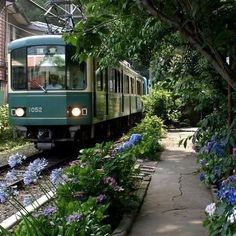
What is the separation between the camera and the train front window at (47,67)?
13.1 m

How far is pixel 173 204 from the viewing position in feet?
22.9

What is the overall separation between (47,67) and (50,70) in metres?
0.11

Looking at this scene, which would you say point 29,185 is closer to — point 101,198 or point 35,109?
point 101,198

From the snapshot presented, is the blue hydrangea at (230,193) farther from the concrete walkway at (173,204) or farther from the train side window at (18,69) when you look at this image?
the train side window at (18,69)

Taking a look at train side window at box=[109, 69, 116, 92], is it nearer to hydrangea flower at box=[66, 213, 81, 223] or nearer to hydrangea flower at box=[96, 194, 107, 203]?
hydrangea flower at box=[96, 194, 107, 203]

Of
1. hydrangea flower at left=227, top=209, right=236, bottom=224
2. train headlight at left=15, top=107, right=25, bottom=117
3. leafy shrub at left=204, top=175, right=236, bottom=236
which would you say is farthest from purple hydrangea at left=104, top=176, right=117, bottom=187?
train headlight at left=15, top=107, right=25, bottom=117

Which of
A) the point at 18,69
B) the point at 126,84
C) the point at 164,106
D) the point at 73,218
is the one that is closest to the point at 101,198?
the point at 73,218

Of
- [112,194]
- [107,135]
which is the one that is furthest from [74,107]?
[112,194]

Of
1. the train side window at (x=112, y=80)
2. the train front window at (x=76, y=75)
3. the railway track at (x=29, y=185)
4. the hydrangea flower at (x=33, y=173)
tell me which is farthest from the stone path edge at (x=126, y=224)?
the train side window at (x=112, y=80)

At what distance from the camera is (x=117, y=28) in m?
6.54

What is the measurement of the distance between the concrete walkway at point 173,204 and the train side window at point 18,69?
14.8 ft

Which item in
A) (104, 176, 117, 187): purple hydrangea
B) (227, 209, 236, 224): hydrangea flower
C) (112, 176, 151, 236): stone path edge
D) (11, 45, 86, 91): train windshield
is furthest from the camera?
(11, 45, 86, 91): train windshield

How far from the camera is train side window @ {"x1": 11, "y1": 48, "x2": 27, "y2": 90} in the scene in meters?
13.5

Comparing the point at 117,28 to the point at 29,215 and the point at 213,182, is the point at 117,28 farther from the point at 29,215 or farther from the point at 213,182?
the point at 29,215
